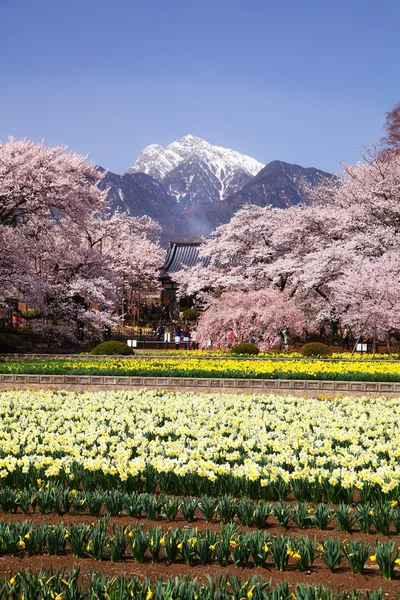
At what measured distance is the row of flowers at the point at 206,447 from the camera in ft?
27.1

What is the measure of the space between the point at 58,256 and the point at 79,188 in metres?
5.39

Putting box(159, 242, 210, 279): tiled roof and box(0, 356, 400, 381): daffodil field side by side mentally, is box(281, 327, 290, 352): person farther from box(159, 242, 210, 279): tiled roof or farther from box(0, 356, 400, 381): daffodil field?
box(159, 242, 210, 279): tiled roof

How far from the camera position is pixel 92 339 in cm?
3762

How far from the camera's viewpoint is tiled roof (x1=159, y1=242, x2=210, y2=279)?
208 ft

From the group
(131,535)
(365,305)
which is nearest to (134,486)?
(131,535)

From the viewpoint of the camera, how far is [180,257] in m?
65.0

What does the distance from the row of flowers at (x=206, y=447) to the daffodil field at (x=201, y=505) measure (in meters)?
0.03

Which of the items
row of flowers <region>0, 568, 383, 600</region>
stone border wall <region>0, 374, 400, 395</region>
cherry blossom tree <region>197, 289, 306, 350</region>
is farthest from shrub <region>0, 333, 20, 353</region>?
row of flowers <region>0, 568, 383, 600</region>

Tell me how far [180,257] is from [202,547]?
5935 cm

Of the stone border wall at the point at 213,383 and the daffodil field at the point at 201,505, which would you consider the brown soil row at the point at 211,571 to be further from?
the stone border wall at the point at 213,383

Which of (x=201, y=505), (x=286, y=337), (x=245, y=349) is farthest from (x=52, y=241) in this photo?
(x=201, y=505)

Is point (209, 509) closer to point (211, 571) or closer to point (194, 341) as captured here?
point (211, 571)

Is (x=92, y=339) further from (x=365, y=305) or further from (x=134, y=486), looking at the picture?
(x=134, y=486)

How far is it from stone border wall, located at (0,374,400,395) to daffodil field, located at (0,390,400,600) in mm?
5102
